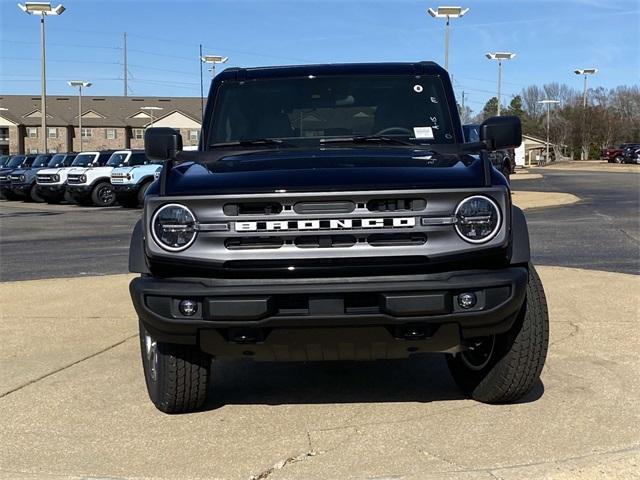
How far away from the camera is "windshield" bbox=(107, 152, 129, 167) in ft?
78.9

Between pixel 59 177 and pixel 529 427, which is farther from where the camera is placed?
pixel 59 177

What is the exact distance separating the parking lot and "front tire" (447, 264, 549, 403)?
0.41 ft

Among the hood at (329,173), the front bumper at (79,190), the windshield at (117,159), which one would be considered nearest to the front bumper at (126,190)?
the windshield at (117,159)

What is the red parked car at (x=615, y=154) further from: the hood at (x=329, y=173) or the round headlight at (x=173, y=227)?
the round headlight at (x=173, y=227)

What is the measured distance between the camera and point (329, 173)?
154 inches

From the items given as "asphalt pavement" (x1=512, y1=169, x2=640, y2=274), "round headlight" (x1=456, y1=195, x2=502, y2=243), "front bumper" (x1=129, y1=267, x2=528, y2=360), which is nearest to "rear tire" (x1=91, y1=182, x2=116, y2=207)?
"asphalt pavement" (x1=512, y1=169, x2=640, y2=274)

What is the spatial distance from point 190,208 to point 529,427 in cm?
205

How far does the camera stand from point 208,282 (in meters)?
3.72

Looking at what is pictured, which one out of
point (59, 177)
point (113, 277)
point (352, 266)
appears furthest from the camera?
point (59, 177)

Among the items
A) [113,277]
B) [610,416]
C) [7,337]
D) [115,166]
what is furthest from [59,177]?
[610,416]

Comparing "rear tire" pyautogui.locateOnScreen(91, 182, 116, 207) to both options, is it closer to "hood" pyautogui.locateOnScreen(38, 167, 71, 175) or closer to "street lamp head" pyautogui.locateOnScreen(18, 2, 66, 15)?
"hood" pyautogui.locateOnScreen(38, 167, 71, 175)

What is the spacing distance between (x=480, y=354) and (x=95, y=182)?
21866mm

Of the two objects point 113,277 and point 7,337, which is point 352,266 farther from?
point 113,277

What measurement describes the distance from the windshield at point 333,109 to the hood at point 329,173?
0.63 m
